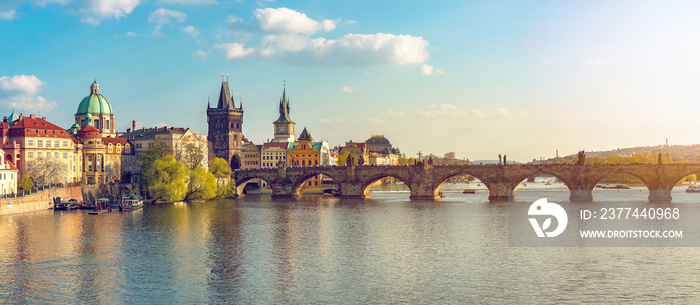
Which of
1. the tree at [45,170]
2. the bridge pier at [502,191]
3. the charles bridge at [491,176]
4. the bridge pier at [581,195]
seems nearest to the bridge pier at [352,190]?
the charles bridge at [491,176]

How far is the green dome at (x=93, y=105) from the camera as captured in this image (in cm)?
14775

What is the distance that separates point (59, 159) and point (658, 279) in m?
93.3

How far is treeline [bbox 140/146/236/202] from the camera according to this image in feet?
349

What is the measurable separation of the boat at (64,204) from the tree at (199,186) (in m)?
20.0

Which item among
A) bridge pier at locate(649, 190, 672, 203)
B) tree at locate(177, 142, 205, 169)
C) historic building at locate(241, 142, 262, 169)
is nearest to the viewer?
bridge pier at locate(649, 190, 672, 203)

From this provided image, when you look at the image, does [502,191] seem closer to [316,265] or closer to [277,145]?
[316,265]

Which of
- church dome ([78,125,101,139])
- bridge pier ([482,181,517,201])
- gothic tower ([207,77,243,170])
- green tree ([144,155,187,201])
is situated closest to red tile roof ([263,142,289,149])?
gothic tower ([207,77,243,170])

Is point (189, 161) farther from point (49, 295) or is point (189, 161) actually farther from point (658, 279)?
point (658, 279)

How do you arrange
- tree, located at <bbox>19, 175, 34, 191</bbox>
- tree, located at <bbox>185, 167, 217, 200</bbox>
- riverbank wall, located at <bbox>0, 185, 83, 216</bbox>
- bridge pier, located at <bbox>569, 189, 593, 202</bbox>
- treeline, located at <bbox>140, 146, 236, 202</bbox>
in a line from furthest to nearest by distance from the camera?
1. tree, located at <bbox>185, 167, 217, 200</bbox>
2. bridge pier, located at <bbox>569, 189, 593, 202</bbox>
3. treeline, located at <bbox>140, 146, 236, 202</bbox>
4. tree, located at <bbox>19, 175, 34, 191</bbox>
5. riverbank wall, located at <bbox>0, 185, 83, 216</bbox>

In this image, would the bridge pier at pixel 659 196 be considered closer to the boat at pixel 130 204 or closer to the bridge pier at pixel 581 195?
the bridge pier at pixel 581 195

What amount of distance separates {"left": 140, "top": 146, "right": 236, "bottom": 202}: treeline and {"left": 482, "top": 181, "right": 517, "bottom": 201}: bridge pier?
4890cm

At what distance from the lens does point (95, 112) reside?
148375mm

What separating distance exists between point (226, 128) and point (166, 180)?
5905 cm

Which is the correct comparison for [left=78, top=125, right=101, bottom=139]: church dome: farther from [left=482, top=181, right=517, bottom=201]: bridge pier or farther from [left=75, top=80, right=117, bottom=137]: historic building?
[left=482, top=181, right=517, bottom=201]: bridge pier
